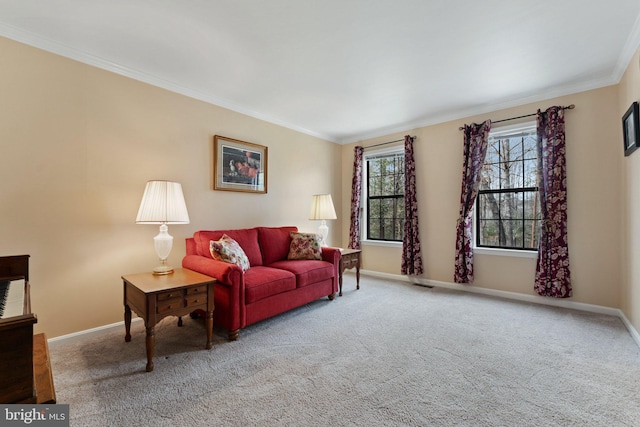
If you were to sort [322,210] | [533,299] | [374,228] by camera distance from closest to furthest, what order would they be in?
[533,299]
[322,210]
[374,228]

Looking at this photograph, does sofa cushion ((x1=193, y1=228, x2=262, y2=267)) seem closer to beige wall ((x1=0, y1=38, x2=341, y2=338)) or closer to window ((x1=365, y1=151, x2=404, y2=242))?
beige wall ((x1=0, y1=38, x2=341, y2=338))

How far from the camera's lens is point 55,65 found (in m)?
2.40

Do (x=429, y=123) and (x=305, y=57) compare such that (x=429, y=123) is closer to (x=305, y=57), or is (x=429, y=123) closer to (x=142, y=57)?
(x=305, y=57)

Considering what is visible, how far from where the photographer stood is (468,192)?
388cm

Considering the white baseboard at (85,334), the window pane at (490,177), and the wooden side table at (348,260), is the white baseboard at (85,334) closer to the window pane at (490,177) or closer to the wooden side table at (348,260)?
the wooden side table at (348,260)

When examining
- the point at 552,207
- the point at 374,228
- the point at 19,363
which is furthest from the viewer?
the point at 374,228

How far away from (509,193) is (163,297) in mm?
4178

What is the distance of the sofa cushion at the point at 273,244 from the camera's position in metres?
3.59

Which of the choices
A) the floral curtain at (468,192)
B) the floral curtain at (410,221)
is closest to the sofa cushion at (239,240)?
the floral curtain at (410,221)

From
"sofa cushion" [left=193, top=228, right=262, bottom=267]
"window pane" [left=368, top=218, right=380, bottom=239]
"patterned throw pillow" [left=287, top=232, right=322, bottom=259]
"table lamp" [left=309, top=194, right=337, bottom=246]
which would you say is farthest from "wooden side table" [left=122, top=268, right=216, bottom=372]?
"window pane" [left=368, top=218, right=380, bottom=239]

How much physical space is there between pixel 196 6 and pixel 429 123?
11.4 ft

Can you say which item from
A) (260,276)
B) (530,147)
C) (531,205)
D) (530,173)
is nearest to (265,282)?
(260,276)

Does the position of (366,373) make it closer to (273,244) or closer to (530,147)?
(273,244)

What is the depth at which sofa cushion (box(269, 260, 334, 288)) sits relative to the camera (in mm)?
3137
